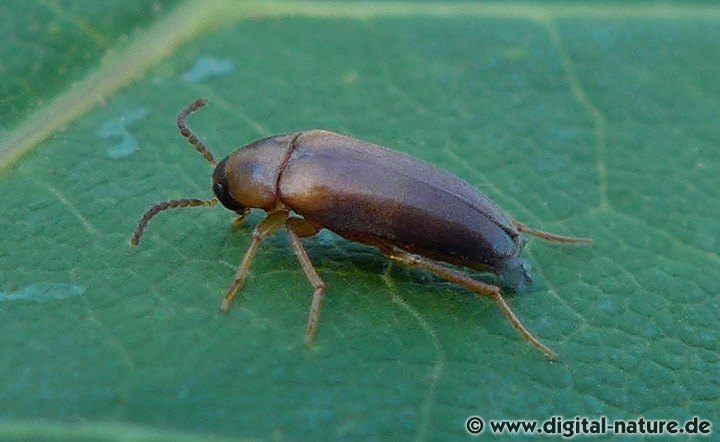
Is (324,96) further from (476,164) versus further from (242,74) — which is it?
(476,164)

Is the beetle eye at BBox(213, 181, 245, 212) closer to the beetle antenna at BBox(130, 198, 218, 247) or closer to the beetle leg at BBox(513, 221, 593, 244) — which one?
the beetle antenna at BBox(130, 198, 218, 247)

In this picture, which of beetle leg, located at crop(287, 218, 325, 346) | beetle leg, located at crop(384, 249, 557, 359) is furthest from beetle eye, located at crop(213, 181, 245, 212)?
beetle leg, located at crop(384, 249, 557, 359)

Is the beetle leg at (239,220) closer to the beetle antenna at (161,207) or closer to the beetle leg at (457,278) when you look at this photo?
the beetle antenna at (161,207)

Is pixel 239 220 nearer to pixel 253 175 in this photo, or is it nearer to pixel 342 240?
pixel 253 175

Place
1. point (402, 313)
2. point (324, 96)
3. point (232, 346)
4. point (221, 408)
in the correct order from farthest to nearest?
point (324, 96) → point (402, 313) → point (232, 346) → point (221, 408)

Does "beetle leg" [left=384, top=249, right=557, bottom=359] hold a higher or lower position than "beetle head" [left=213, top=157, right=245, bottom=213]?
lower

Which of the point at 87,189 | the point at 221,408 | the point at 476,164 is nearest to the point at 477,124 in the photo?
the point at 476,164
